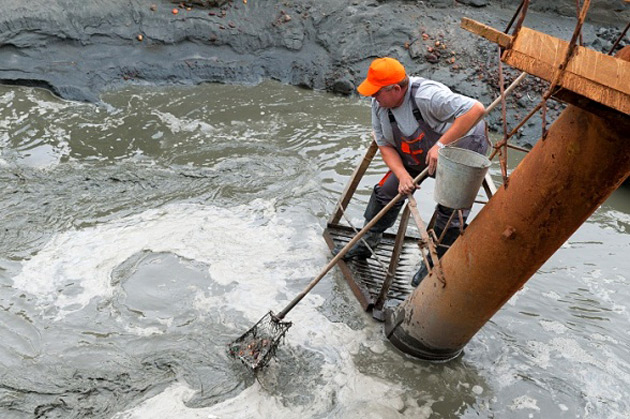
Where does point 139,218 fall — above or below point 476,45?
below

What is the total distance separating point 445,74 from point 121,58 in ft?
16.2

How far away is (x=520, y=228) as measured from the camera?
3070mm

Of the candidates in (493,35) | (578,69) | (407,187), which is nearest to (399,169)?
(407,187)

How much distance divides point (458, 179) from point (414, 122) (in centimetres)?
93

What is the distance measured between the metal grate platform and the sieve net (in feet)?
2.78

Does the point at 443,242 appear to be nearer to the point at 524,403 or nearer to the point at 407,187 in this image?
the point at 407,187

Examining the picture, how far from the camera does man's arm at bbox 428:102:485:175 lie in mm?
3633

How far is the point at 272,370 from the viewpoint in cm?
390

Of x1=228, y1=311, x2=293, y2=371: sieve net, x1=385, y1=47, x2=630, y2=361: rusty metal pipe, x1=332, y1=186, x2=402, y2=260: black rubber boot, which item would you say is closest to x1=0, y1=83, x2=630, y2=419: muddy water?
x1=228, y1=311, x2=293, y2=371: sieve net

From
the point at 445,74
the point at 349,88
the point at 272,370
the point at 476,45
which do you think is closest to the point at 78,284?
the point at 272,370

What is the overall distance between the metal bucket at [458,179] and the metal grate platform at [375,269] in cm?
117

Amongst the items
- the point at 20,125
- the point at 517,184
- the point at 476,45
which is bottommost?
the point at 20,125

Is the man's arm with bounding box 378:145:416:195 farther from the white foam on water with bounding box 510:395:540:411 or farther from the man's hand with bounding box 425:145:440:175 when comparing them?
the white foam on water with bounding box 510:395:540:411

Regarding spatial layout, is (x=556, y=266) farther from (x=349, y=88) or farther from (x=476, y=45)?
(x=476, y=45)
